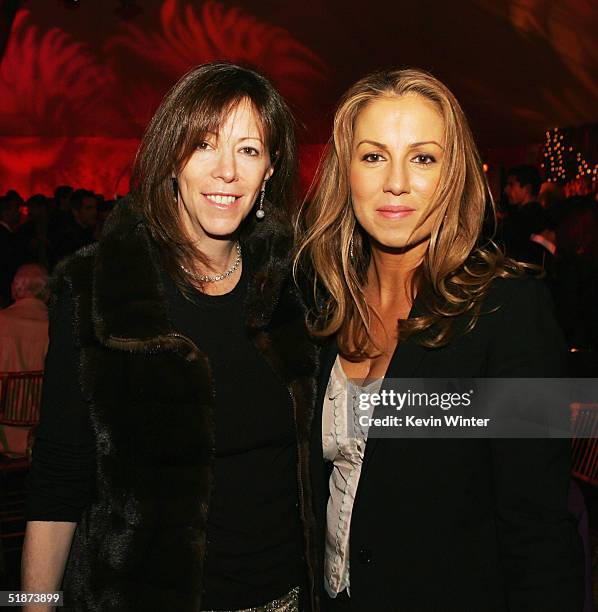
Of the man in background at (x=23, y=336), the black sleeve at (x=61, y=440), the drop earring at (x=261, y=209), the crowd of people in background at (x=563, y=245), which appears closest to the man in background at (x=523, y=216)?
the crowd of people in background at (x=563, y=245)

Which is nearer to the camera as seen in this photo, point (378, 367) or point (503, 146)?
point (378, 367)

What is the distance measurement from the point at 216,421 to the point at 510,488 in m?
0.62

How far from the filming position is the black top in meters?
1.63

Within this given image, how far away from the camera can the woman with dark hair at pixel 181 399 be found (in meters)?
1.60

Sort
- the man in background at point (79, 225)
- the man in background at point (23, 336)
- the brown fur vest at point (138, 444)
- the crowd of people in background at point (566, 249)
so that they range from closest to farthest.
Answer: the brown fur vest at point (138, 444) → the man in background at point (23, 336) → the crowd of people in background at point (566, 249) → the man in background at point (79, 225)

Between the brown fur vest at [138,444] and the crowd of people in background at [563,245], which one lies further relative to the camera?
the crowd of people in background at [563,245]

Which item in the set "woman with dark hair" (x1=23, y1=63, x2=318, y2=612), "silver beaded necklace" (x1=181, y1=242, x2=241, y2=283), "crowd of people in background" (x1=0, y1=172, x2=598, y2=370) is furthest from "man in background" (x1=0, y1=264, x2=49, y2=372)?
"woman with dark hair" (x1=23, y1=63, x2=318, y2=612)

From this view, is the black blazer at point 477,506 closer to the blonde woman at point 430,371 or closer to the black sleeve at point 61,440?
Result: the blonde woman at point 430,371

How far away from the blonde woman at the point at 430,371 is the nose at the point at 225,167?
0.97 ft

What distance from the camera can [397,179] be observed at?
173 centimetres

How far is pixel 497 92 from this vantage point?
38.2 ft

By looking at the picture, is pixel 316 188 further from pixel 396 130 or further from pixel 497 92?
pixel 497 92

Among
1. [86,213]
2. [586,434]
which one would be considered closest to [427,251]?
A: [586,434]

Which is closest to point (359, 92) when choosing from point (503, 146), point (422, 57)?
point (422, 57)
